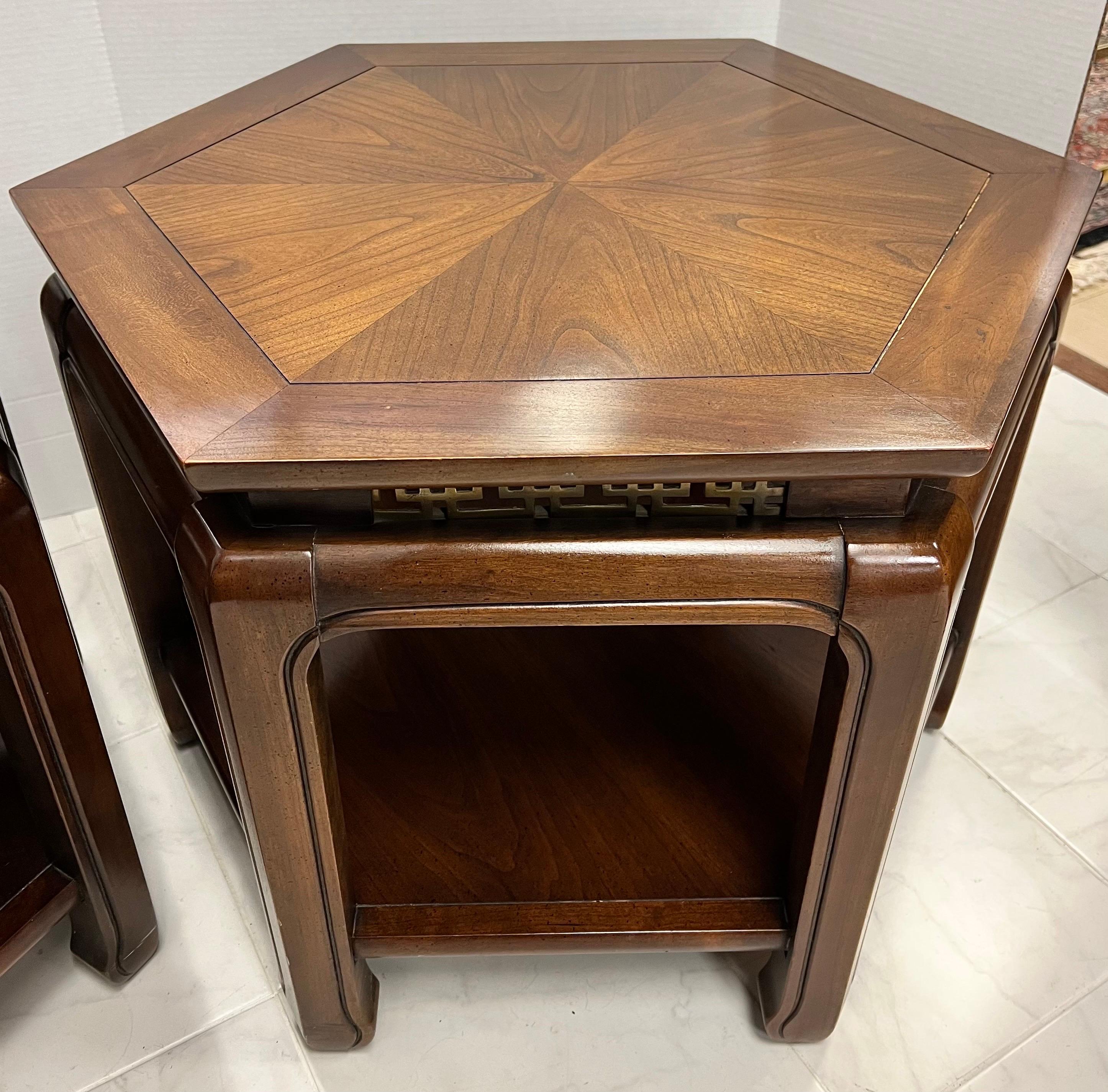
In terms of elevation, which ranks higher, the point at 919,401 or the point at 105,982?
the point at 919,401

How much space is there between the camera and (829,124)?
2.94 ft

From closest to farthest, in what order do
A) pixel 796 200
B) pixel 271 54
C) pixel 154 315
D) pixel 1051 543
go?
pixel 154 315 → pixel 796 200 → pixel 271 54 → pixel 1051 543

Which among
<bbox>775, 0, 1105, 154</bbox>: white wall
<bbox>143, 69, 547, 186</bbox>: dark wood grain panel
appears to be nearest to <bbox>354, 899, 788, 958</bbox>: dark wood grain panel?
<bbox>143, 69, 547, 186</bbox>: dark wood grain panel

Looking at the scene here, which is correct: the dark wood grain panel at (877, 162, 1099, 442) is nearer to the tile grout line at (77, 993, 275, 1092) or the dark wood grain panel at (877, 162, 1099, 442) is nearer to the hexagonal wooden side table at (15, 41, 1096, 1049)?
the hexagonal wooden side table at (15, 41, 1096, 1049)

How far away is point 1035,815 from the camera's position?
1.07 meters

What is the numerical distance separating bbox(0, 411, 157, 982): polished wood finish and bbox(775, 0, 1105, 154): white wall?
3.75 ft

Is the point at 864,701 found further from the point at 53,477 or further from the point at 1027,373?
the point at 53,477

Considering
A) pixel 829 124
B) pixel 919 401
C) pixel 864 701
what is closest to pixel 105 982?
pixel 864 701

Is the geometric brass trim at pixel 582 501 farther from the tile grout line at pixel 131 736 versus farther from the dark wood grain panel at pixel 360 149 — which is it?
→ the tile grout line at pixel 131 736

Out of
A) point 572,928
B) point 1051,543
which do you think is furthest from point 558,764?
point 1051,543

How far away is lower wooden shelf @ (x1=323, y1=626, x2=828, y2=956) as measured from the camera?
2.64ft

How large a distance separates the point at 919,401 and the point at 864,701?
176 mm

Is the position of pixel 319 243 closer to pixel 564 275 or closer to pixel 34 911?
pixel 564 275

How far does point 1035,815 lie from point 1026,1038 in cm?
24
